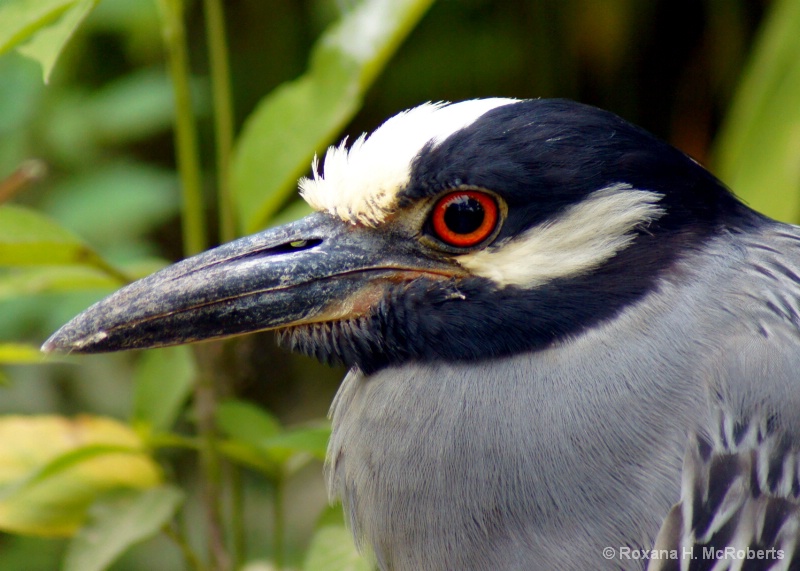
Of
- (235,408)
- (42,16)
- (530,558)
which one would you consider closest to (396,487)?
(530,558)

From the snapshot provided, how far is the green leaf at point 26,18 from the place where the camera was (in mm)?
1455

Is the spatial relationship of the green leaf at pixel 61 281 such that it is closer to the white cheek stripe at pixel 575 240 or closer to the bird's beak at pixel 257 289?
the bird's beak at pixel 257 289

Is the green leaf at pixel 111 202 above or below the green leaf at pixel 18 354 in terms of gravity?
above

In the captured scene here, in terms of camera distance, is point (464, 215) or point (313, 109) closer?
point (464, 215)

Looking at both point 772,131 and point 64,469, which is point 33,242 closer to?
point 64,469

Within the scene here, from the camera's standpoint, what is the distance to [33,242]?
5.40 feet

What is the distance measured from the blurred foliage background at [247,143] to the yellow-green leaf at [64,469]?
14mm

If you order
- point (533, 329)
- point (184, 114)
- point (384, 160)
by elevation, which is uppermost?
point (184, 114)

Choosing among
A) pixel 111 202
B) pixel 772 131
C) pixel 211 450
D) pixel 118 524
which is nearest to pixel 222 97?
pixel 211 450

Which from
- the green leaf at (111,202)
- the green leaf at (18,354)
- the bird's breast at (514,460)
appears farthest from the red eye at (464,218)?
the green leaf at (111,202)

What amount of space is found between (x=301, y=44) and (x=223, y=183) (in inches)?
89.6

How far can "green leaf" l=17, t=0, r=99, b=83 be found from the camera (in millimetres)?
1384

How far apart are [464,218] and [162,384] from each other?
87 cm

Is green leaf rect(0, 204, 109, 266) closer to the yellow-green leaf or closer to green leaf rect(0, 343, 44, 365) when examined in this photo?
green leaf rect(0, 343, 44, 365)
